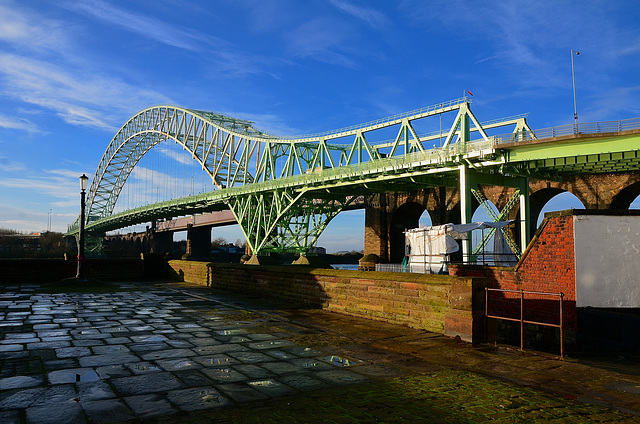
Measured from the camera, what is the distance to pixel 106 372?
609cm

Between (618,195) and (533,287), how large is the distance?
61.4ft

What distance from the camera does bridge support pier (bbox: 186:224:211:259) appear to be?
92.6m

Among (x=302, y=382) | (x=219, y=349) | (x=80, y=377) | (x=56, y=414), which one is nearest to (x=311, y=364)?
(x=302, y=382)

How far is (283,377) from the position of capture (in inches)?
233

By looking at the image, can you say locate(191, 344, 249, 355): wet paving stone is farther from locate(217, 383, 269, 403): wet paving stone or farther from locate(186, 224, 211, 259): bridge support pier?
locate(186, 224, 211, 259): bridge support pier

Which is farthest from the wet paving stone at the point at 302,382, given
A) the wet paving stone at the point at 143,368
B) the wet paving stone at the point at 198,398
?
the wet paving stone at the point at 143,368

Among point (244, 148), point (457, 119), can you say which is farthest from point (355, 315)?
point (244, 148)

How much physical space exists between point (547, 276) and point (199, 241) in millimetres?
89872

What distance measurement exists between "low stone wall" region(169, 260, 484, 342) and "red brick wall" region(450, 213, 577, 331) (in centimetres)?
249

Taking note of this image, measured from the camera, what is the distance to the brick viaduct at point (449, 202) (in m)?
27.0

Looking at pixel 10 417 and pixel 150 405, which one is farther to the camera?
pixel 150 405

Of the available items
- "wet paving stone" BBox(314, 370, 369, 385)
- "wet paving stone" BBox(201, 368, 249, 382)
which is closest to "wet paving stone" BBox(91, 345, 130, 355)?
"wet paving stone" BBox(201, 368, 249, 382)

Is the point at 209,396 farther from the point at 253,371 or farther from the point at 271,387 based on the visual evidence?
the point at 253,371

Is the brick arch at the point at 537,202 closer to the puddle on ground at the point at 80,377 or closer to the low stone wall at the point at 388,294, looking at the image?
the low stone wall at the point at 388,294
